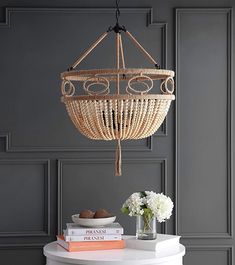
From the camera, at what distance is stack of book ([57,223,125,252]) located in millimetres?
3041

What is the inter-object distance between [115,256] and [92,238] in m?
0.18

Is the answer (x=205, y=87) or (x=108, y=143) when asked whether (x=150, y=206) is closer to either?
(x=108, y=143)

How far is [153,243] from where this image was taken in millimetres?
3020

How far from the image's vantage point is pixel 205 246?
3.73 meters

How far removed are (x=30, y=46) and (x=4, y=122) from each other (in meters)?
0.50

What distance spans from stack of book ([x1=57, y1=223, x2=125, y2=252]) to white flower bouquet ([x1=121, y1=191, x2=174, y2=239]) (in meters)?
0.12

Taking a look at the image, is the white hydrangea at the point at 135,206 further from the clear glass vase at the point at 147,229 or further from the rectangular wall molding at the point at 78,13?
the rectangular wall molding at the point at 78,13

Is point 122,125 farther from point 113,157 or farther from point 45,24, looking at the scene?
point 45,24

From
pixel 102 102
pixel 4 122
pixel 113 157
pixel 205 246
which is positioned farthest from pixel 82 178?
pixel 102 102

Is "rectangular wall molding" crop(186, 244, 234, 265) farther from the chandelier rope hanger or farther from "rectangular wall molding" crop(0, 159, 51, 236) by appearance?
the chandelier rope hanger


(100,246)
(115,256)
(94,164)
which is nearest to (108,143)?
(94,164)

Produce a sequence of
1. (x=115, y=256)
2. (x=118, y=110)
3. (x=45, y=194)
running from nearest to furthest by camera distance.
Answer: (x=118, y=110)
(x=115, y=256)
(x=45, y=194)

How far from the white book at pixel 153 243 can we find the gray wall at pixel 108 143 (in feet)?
1.91

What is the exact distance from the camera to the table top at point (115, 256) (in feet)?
9.36
